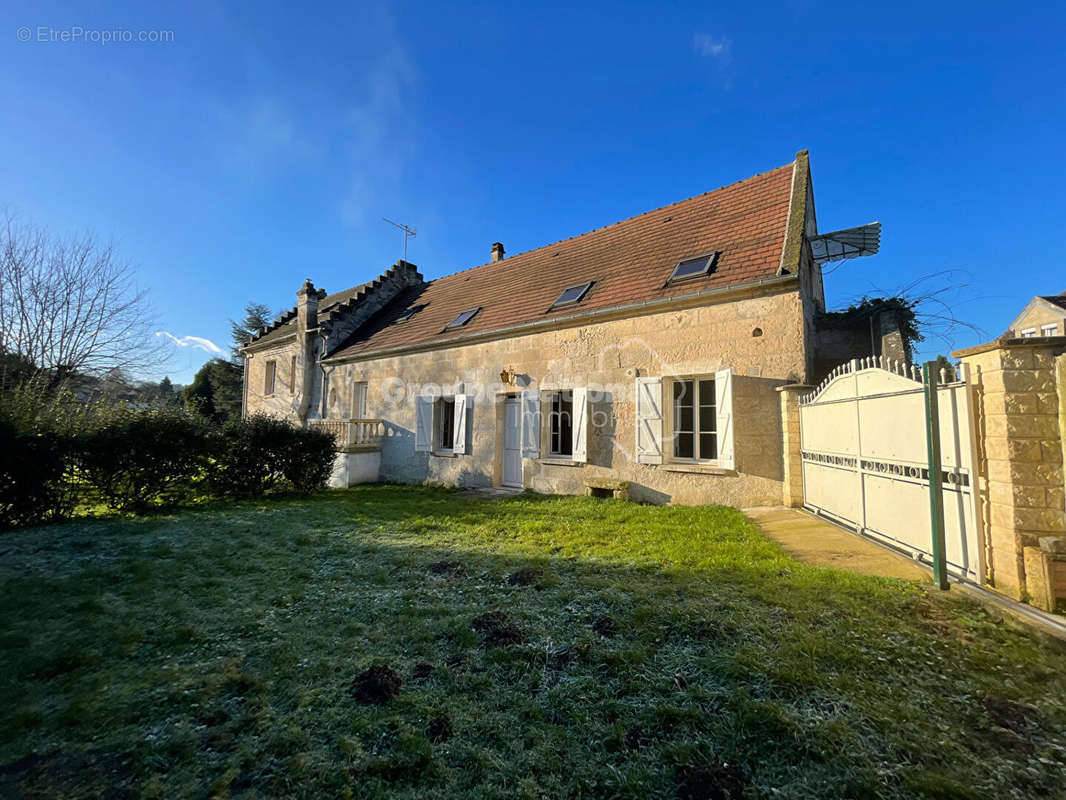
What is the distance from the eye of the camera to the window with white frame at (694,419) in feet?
23.9

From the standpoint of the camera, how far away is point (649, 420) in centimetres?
747

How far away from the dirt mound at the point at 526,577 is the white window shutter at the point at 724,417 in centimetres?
391

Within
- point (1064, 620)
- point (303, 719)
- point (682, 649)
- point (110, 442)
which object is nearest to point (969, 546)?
point (1064, 620)

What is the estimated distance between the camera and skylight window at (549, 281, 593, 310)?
913 centimetres

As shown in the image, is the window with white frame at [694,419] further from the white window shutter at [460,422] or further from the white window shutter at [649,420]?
the white window shutter at [460,422]

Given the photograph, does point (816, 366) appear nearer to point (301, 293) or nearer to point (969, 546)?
point (969, 546)

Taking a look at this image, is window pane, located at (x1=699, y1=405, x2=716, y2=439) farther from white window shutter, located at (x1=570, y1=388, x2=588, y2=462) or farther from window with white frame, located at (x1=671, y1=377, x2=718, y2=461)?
white window shutter, located at (x1=570, y1=388, x2=588, y2=462)

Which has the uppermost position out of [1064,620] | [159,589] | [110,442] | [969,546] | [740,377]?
[740,377]

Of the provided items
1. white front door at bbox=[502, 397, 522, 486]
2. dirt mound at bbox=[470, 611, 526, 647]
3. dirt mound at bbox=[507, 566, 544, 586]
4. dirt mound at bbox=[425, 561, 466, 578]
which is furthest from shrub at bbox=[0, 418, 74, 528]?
dirt mound at bbox=[470, 611, 526, 647]

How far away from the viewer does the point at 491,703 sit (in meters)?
2.17

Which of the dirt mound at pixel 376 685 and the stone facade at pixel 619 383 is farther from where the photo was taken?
the stone facade at pixel 619 383

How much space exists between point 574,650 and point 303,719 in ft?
4.69

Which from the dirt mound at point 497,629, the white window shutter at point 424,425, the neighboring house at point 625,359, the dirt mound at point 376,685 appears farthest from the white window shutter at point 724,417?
the white window shutter at point 424,425

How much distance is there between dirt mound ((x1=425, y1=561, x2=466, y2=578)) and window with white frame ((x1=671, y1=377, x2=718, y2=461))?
4492 mm
